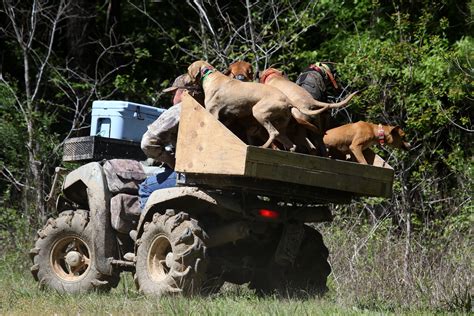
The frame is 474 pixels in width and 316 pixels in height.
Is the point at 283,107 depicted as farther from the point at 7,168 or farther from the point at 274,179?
the point at 7,168

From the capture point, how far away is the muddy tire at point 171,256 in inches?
322

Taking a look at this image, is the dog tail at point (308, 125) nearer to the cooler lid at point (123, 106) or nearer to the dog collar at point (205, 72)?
the dog collar at point (205, 72)

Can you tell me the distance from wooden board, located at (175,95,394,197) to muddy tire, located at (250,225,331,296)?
1256mm

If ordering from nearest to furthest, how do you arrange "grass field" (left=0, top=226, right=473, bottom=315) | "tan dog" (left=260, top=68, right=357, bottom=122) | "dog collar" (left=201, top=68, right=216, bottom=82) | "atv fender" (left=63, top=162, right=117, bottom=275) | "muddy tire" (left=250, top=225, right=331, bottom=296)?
1. "grass field" (left=0, top=226, right=473, bottom=315)
2. "tan dog" (left=260, top=68, right=357, bottom=122)
3. "dog collar" (left=201, top=68, right=216, bottom=82)
4. "muddy tire" (left=250, top=225, right=331, bottom=296)
5. "atv fender" (left=63, top=162, right=117, bottom=275)

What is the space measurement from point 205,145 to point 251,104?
1.68ft

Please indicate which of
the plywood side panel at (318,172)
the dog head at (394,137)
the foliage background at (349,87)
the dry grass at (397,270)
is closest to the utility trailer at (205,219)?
the plywood side panel at (318,172)

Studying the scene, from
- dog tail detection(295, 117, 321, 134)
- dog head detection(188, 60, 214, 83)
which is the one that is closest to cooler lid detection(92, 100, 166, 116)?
dog head detection(188, 60, 214, 83)

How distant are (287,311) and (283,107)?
180 cm

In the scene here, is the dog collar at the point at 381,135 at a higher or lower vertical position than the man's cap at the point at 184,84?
lower

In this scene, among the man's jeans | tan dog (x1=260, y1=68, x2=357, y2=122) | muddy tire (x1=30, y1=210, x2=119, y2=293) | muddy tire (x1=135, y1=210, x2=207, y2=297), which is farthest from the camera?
muddy tire (x1=30, y1=210, x2=119, y2=293)

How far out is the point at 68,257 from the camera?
9.71 metres

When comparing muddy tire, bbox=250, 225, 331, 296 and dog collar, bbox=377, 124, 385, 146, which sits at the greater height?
dog collar, bbox=377, 124, 385, 146

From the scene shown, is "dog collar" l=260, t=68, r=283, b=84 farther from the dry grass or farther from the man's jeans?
the dry grass

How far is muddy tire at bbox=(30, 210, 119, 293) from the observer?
947 cm
